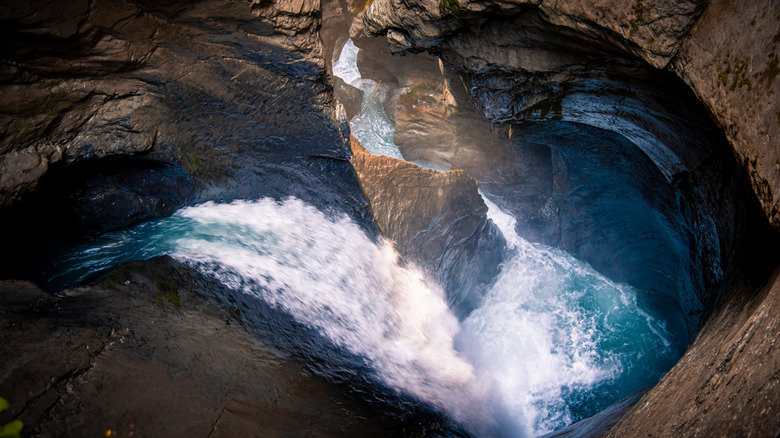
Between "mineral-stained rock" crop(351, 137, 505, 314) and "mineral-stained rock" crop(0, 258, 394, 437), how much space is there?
10.5ft

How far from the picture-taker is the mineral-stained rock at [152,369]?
242cm

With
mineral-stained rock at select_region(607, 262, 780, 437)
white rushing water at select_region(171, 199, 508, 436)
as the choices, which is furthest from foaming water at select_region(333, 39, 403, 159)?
mineral-stained rock at select_region(607, 262, 780, 437)

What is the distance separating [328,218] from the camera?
564 centimetres

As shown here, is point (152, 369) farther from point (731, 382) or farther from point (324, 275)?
point (731, 382)

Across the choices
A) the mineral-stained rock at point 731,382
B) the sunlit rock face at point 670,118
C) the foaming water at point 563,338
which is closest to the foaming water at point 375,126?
the foaming water at point 563,338

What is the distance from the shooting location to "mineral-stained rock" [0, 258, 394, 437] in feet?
7.93

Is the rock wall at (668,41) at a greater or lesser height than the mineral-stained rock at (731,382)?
greater

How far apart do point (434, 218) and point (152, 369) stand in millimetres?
5366

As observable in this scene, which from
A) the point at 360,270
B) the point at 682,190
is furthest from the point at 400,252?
the point at 682,190

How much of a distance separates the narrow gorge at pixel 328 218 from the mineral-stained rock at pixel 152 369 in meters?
0.02

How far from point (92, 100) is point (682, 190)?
23.0ft

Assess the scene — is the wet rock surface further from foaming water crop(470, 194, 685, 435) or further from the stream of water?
foaming water crop(470, 194, 685, 435)

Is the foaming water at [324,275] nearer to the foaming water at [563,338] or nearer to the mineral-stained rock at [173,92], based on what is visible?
the mineral-stained rock at [173,92]

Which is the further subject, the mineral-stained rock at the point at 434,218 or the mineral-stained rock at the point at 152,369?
the mineral-stained rock at the point at 434,218
